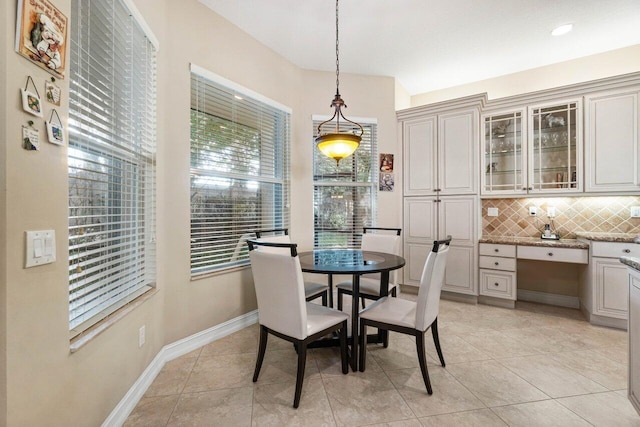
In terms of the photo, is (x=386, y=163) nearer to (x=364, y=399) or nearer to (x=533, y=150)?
(x=533, y=150)

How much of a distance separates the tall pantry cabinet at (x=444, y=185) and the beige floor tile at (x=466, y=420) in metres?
2.06

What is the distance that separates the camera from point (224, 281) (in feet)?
8.46

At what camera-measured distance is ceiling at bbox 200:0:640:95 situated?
8.05ft

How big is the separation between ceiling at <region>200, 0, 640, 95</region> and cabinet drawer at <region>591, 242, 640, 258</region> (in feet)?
7.02

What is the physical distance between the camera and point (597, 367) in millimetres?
2023

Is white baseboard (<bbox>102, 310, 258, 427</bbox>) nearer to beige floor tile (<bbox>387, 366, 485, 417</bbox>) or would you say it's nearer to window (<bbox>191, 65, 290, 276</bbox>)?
window (<bbox>191, 65, 290, 276</bbox>)

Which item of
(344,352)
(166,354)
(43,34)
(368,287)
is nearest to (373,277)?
(368,287)

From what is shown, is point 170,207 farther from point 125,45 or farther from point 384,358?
point 384,358

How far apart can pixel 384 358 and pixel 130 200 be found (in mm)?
2161

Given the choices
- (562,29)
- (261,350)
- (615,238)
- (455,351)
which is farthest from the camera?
(562,29)

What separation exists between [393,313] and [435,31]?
9.23 ft

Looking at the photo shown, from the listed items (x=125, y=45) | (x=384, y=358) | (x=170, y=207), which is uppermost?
(x=125, y=45)

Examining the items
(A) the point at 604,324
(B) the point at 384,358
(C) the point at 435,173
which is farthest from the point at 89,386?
(A) the point at 604,324

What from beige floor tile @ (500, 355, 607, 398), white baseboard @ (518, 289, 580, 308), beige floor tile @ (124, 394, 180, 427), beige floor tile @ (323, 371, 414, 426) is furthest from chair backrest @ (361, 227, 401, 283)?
white baseboard @ (518, 289, 580, 308)
